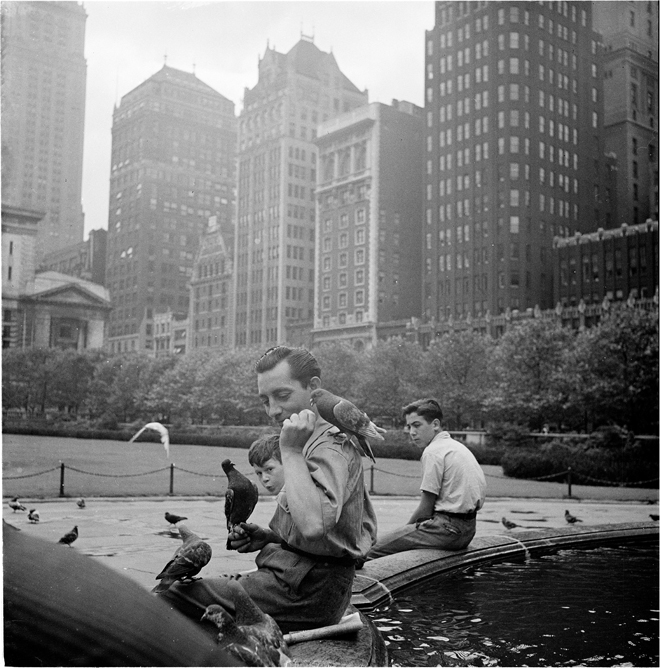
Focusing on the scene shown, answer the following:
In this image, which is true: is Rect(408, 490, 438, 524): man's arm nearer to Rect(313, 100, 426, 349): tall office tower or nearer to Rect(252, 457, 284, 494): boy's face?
Rect(252, 457, 284, 494): boy's face

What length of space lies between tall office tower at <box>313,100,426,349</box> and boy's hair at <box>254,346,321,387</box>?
19.6 m

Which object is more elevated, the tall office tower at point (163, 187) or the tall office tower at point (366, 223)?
the tall office tower at point (366, 223)

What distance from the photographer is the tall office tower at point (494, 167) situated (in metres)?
49.0

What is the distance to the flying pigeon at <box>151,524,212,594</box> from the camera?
2.47 m

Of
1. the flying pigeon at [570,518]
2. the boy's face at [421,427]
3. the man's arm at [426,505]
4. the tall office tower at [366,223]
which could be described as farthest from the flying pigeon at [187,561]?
the tall office tower at [366,223]

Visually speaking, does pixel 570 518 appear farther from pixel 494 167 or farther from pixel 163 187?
pixel 494 167

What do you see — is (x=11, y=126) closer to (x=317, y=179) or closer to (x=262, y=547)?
(x=262, y=547)

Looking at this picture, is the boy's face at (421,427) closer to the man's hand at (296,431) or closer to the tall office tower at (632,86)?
the man's hand at (296,431)

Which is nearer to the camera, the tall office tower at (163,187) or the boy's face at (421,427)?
the boy's face at (421,427)

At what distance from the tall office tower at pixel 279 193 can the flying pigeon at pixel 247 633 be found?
10904 millimetres

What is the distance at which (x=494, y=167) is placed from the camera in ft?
187

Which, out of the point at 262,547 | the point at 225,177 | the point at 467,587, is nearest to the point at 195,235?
the point at 225,177

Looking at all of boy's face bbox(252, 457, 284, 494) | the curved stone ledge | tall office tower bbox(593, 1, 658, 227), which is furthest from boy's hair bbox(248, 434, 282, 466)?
tall office tower bbox(593, 1, 658, 227)

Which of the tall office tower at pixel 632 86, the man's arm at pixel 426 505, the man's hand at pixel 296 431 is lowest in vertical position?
the man's arm at pixel 426 505
